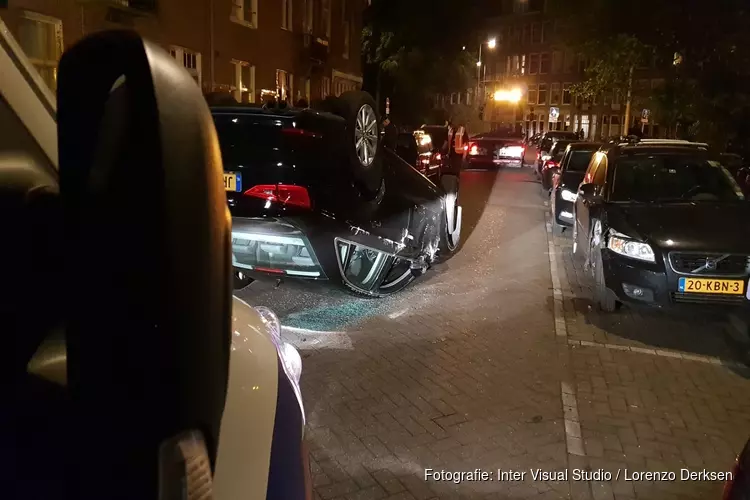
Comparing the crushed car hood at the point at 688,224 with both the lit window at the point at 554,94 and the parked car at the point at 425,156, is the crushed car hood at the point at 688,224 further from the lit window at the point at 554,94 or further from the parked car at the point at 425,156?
the lit window at the point at 554,94

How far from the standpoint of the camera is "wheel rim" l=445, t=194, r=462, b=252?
365 inches

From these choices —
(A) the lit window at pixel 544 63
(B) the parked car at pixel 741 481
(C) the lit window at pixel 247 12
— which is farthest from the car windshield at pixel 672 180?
(A) the lit window at pixel 544 63

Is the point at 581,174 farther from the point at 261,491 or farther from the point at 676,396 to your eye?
the point at 261,491

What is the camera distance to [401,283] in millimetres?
7461

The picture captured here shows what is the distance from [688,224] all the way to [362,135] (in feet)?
10.7

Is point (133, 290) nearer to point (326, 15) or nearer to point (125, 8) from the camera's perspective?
point (125, 8)

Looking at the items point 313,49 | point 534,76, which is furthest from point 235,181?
point 534,76

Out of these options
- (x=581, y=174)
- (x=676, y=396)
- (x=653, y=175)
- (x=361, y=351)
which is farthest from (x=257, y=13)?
(x=676, y=396)

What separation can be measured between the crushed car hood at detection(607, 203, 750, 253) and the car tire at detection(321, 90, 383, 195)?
2.48m

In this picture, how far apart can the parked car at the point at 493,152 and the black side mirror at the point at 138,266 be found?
2870cm

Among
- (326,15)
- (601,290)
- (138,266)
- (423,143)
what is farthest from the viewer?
(326,15)

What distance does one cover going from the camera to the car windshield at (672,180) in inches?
306

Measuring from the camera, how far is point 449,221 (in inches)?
375

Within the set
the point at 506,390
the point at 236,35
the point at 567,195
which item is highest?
the point at 236,35
